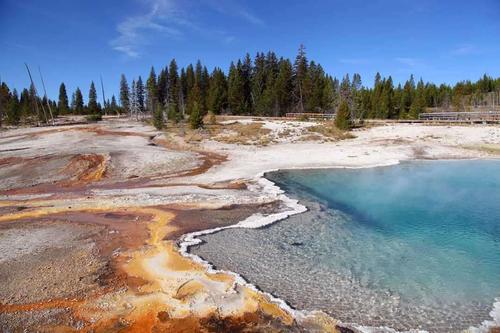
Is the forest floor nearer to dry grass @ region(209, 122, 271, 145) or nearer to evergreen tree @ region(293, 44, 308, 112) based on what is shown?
dry grass @ region(209, 122, 271, 145)

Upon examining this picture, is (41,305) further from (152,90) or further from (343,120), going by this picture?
(152,90)

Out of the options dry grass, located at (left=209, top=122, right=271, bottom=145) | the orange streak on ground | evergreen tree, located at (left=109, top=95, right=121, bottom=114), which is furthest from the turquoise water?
evergreen tree, located at (left=109, top=95, right=121, bottom=114)

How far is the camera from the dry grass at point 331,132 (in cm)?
4350

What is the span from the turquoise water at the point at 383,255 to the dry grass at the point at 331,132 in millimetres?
22543

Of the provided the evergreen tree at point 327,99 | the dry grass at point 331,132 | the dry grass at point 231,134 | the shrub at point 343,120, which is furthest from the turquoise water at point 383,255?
the evergreen tree at point 327,99

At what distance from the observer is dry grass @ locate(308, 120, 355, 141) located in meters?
43.5

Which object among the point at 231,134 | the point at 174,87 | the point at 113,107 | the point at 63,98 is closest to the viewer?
the point at 231,134

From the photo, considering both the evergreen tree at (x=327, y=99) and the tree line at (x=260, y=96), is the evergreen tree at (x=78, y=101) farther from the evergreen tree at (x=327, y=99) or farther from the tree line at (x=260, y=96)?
the evergreen tree at (x=327, y=99)

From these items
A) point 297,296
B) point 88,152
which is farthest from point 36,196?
point 297,296

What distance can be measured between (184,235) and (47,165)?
64.3 feet

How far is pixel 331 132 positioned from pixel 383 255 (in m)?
34.5

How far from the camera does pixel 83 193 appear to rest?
21.4m

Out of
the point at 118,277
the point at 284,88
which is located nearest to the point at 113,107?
the point at 284,88

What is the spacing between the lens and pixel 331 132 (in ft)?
149
